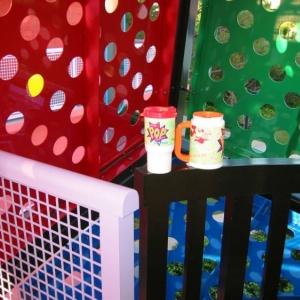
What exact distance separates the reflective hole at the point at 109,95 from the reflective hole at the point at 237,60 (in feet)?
2.42

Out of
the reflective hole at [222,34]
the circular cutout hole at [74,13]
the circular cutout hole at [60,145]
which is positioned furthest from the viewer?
the reflective hole at [222,34]

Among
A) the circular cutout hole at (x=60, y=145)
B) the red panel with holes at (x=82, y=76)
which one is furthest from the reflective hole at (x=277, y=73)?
the circular cutout hole at (x=60, y=145)

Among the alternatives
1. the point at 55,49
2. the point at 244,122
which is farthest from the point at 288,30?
the point at 55,49

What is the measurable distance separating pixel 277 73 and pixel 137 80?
725mm

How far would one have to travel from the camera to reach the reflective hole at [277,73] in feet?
6.18

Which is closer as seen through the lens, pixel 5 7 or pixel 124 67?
pixel 5 7

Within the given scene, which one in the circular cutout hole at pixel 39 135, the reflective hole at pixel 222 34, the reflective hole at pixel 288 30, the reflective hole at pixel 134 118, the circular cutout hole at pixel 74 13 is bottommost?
the reflective hole at pixel 134 118

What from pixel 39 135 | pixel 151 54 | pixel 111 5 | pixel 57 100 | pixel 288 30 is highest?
pixel 111 5

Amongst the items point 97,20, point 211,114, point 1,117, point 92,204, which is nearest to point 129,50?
point 97,20

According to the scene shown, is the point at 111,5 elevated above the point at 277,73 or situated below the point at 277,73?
above

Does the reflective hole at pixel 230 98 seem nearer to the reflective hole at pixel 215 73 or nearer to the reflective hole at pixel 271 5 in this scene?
the reflective hole at pixel 215 73

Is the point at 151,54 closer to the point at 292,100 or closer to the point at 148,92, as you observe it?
the point at 148,92

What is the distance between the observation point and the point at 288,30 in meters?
1.79

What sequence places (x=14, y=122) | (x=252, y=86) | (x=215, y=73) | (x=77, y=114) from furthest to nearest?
1. (x=215, y=73)
2. (x=252, y=86)
3. (x=77, y=114)
4. (x=14, y=122)
